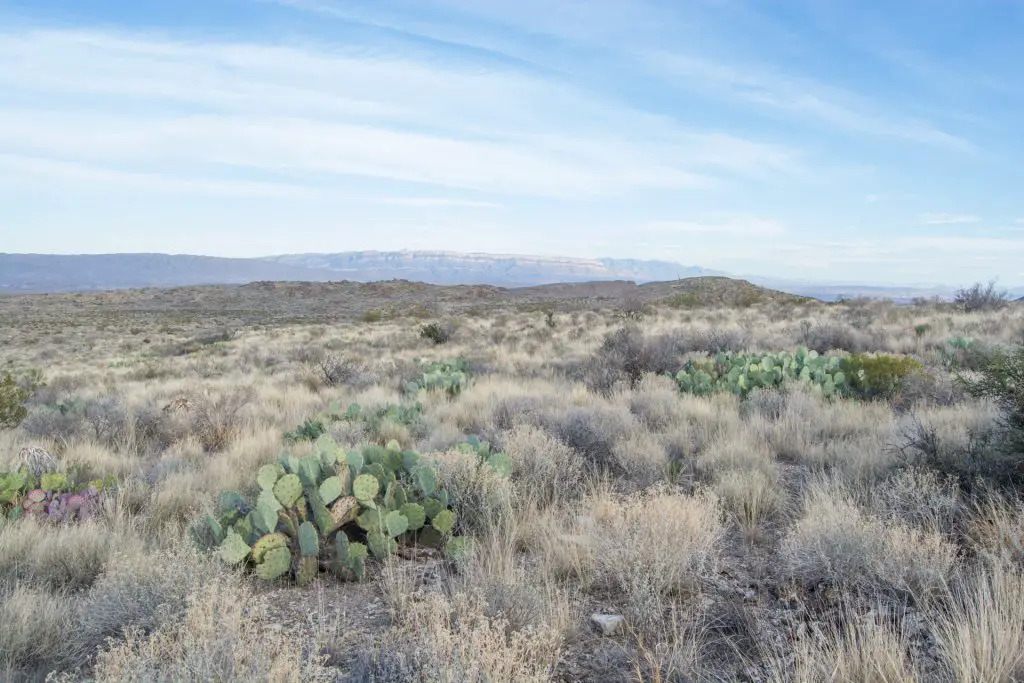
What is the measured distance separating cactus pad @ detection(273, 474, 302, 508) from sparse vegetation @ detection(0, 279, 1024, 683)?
0.01m

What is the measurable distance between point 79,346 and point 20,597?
98.3 feet

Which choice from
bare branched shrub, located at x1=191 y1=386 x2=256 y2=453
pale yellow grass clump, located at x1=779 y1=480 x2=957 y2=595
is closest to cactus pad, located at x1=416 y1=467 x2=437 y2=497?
pale yellow grass clump, located at x1=779 y1=480 x2=957 y2=595

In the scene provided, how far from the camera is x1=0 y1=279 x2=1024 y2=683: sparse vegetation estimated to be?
2502 mm

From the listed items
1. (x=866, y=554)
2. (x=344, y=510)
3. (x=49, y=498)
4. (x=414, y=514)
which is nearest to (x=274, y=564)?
(x=344, y=510)

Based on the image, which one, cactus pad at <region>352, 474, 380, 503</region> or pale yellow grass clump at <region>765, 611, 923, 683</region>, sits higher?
cactus pad at <region>352, 474, 380, 503</region>

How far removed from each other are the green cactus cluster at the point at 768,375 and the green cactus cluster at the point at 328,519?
5.04 meters

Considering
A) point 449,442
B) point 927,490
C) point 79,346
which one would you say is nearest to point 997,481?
point 927,490

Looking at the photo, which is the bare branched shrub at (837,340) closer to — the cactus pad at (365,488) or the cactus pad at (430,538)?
the cactus pad at (430,538)

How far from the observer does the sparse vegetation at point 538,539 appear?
2.50 m

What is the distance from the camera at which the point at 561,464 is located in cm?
486

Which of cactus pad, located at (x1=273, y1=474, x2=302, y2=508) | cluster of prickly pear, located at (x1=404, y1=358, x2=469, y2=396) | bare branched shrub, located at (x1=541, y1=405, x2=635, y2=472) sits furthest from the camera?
cluster of prickly pear, located at (x1=404, y1=358, x2=469, y2=396)

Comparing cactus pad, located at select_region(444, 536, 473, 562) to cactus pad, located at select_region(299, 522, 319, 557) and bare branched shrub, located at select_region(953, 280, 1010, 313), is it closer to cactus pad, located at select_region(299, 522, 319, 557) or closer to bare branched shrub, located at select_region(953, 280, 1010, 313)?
cactus pad, located at select_region(299, 522, 319, 557)

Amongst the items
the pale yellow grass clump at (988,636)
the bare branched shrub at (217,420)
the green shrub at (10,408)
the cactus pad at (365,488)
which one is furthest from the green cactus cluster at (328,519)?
the green shrub at (10,408)

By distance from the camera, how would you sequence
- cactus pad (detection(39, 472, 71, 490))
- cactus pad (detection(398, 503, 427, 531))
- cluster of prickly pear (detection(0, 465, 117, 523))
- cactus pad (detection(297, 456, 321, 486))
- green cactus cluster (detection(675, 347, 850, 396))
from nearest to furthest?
cactus pad (detection(398, 503, 427, 531)), cactus pad (detection(297, 456, 321, 486)), cluster of prickly pear (detection(0, 465, 117, 523)), cactus pad (detection(39, 472, 71, 490)), green cactus cluster (detection(675, 347, 850, 396))
